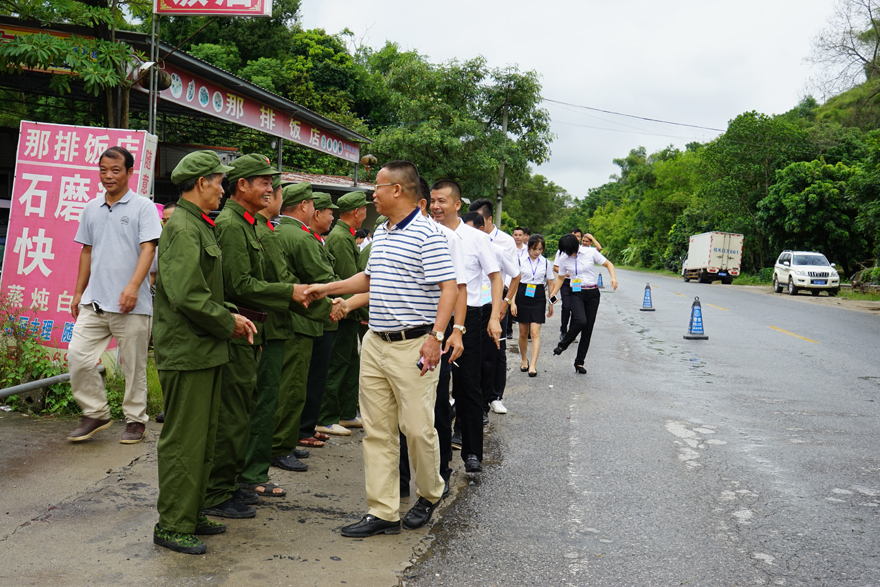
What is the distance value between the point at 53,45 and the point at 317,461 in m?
4.96

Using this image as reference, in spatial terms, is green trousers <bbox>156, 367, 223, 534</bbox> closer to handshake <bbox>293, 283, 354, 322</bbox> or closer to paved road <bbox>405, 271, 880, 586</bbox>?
handshake <bbox>293, 283, 354, 322</bbox>

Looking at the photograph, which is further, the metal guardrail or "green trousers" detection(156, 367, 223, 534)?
the metal guardrail

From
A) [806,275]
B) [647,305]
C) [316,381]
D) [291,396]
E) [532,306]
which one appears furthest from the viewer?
[806,275]

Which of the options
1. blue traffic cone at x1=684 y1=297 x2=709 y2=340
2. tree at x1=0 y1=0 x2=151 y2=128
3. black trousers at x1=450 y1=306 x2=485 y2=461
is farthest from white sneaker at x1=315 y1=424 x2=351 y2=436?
blue traffic cone at x1=684 y1=297 x2=709 y2=340

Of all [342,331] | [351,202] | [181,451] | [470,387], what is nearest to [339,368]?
[342,331]

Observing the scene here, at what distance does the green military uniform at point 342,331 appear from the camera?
6422 millimetres

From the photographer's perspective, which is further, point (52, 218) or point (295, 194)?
point (52, 218)

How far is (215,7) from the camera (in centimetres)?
832

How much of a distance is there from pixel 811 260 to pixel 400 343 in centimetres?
3160

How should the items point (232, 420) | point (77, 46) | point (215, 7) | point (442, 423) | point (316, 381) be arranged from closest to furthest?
point (232, 420) → point (442, 423) → point (316, 381) → point (77, 46) → point (215, 7)

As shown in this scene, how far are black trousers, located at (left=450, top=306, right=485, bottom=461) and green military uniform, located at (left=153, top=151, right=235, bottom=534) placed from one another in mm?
2106

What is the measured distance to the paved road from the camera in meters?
3.77

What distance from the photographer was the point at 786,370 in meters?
10.5

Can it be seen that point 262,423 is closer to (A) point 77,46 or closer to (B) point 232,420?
(B) point 232,420
